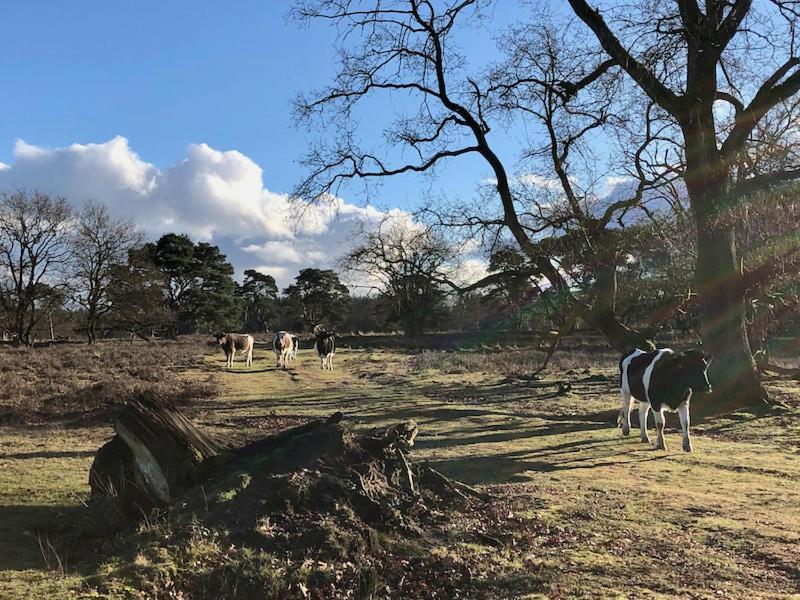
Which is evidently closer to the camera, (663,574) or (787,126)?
(663,574)

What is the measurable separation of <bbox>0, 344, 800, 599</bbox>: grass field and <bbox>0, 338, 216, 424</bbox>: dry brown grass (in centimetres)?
114

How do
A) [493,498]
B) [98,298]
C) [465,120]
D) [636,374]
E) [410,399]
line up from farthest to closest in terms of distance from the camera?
1. [98,298]
2. [410,399]
3. [465,120]
4. [636,374]
5. [493,498]

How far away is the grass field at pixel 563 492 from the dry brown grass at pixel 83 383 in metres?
1.14

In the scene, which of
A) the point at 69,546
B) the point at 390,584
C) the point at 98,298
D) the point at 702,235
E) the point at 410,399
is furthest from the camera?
the point at 98,298

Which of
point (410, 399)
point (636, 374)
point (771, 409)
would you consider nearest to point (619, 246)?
point (636, 374)

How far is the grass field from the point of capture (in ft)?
15.2

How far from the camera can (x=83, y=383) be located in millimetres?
19188

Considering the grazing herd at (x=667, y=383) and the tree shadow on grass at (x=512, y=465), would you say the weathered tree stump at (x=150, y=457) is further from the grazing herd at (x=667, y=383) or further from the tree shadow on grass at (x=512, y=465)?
the grazing herd at (x=667, y=383)

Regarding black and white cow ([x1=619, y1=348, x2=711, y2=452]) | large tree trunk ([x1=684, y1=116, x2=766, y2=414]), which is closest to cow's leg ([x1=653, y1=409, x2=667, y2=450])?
black and white cow ([x1=619, y1=348, x2=711, y2=452])

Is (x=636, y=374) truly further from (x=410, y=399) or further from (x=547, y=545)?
(x=410, y=399)

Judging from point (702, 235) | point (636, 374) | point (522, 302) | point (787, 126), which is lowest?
point (636, 374)

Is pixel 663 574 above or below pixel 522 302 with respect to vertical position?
below

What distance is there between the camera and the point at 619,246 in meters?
13.9

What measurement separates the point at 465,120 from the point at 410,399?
8.29 meters
